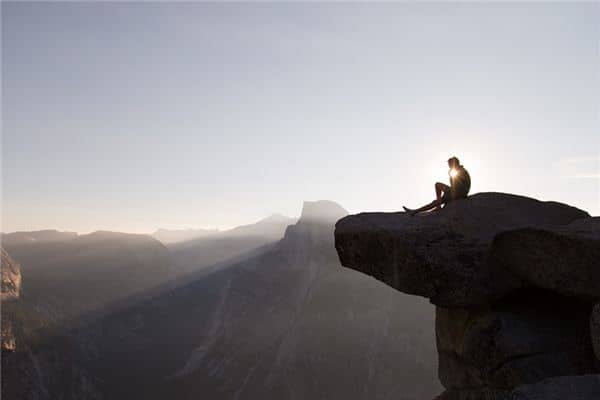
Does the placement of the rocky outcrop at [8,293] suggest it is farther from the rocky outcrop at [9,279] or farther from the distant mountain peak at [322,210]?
the distant mountain peak at [322,210]

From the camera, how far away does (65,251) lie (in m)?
172

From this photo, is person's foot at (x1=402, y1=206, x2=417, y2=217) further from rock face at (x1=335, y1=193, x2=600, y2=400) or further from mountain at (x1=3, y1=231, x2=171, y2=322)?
mountain at (x1=3, y1=231, x2=171, y2=322)

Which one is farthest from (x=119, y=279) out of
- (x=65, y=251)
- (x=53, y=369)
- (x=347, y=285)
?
(x=347, y=285)

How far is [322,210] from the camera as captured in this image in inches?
6280

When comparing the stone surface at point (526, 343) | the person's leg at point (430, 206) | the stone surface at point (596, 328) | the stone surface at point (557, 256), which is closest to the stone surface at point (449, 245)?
the stone surface at point (557, 256)

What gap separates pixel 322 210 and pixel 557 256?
150 m

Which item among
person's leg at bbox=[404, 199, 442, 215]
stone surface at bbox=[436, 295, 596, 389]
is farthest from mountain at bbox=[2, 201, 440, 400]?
stone surface at bbox=[436, 295, 596, 389]

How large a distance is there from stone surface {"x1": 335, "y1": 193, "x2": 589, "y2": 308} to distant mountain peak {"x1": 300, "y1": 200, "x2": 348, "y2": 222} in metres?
131

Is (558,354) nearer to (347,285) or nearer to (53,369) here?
(347,285)

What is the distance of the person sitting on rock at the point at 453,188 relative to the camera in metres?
14.4

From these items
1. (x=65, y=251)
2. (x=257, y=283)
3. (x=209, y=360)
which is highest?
(x=65, y=251)

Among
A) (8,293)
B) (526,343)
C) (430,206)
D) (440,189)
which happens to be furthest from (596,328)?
(8,293)

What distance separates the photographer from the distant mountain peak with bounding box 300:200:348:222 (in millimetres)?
151500

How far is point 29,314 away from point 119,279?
6699 cm
